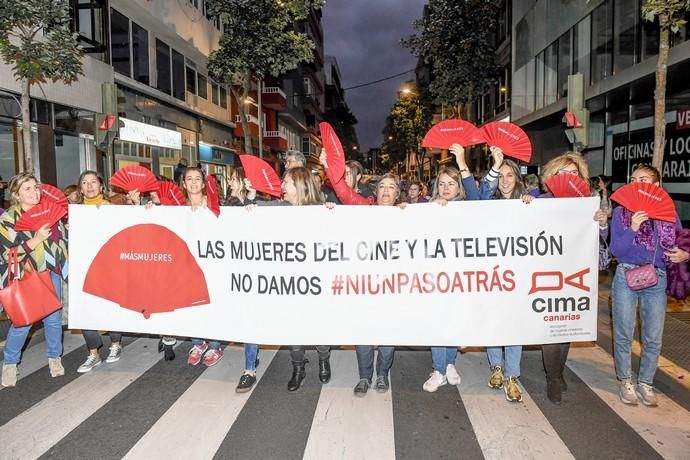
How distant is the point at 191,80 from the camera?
2333 cm

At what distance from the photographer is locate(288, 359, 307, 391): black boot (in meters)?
4.61

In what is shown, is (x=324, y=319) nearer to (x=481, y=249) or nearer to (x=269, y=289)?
(x=269, y=289)

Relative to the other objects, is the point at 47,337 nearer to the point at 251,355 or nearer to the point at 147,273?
the point at 147,273

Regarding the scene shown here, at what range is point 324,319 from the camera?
4531 millimetres

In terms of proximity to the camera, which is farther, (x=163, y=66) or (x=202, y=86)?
(x=202, y=86)

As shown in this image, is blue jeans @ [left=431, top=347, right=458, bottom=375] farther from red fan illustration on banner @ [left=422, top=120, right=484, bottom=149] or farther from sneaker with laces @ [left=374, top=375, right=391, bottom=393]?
red fan illustration on banner @ [left=422, top=120, right=484, bottom=149]

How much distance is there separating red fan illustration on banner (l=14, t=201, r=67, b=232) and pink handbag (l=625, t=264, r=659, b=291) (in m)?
4.96

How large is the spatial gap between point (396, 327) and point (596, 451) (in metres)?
1.71

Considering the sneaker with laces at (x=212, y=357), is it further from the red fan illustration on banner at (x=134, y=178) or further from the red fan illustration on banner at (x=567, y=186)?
the red fan illustration on banner at (x=567, y=186)

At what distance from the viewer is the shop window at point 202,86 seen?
2446 centimetres

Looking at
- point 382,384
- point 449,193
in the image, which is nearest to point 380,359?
point 382,384

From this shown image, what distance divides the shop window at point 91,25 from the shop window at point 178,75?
5526mm

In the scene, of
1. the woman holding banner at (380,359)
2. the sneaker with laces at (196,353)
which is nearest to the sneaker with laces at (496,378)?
the woman holding banner at (380,359)

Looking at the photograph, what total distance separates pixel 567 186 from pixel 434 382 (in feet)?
6.74
